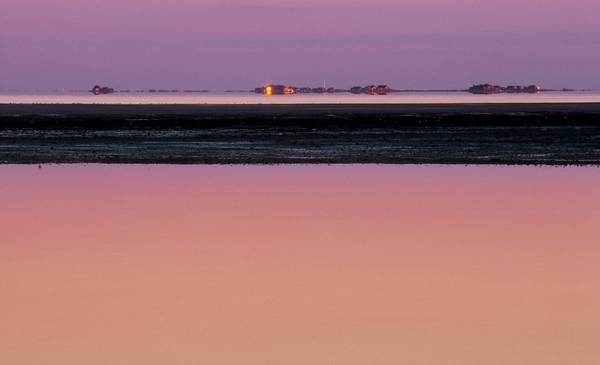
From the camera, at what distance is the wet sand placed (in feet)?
138

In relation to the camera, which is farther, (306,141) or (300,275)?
(306,141)

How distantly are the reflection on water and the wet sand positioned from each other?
12394 mm

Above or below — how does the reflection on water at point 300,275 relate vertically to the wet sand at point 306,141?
above

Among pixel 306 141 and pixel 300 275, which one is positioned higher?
pixel 300 275

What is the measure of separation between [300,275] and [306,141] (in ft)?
121

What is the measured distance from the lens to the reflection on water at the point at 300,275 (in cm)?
1255

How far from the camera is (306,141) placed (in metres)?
53.3

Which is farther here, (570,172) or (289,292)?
(570,172)

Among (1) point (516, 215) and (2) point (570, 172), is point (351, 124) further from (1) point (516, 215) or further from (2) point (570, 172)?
(1) point (516, 215)

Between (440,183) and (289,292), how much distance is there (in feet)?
52.8

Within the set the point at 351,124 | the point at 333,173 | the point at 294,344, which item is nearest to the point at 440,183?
the point at 333,173

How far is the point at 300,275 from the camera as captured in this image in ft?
54.7

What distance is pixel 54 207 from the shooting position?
25.5 metres

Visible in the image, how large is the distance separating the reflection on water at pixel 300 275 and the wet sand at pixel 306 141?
12.4 m
